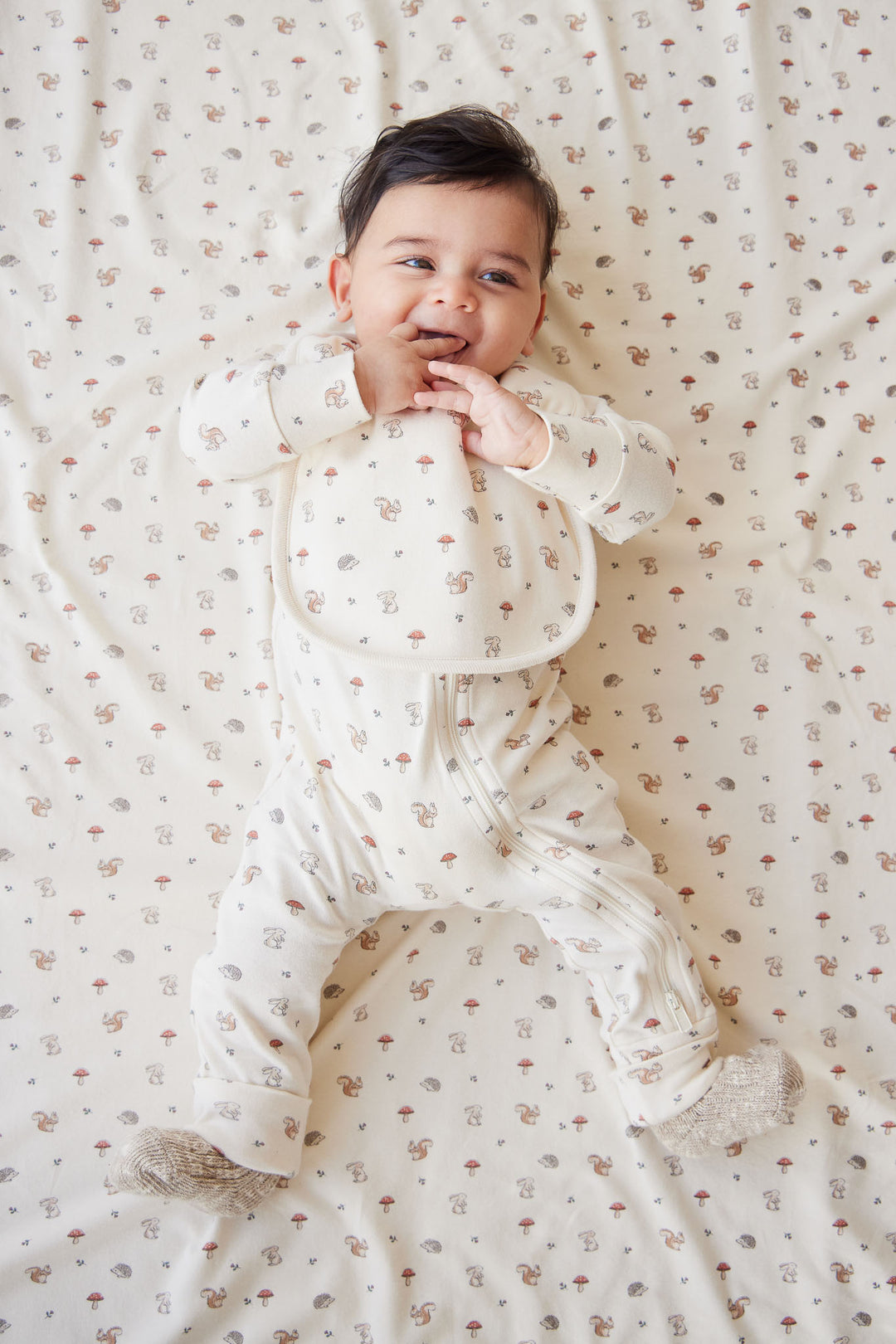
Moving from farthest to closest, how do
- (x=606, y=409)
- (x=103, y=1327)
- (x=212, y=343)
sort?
(x=212, y=343) → (x=606, y=409) → (x=103, y=1327)

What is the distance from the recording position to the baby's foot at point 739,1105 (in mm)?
1255

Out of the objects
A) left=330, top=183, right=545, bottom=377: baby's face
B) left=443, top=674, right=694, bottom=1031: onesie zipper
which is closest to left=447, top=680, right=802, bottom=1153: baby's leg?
left=443, top=674, right=694, bottom=1031: onesie zipper

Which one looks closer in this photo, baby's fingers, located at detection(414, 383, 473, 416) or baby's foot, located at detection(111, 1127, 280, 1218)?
baby's foot, located at detection(111, 1127, 280, 1218)

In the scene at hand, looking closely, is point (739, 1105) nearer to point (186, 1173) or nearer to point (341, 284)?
point (186, 1173)

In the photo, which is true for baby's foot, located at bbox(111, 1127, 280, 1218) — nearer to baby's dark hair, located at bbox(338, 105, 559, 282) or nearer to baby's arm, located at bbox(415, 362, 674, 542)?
baby's arm, located at bbox(415, 362, 674, 542)

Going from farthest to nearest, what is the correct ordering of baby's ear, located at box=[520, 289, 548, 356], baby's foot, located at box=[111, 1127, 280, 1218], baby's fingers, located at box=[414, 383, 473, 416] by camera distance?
baby's ear, located at box=[520, 289, 548, 356]
baby's fingers, located at box=[414, 383, 473, 416]
baby's foot, located at box=[111, 1127, 280, 1218]

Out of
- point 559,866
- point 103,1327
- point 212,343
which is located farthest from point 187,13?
point 103,1327

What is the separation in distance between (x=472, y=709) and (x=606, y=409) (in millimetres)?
520

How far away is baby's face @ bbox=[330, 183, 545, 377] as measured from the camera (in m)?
1.30

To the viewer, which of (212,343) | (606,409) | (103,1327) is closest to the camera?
(103,1327)

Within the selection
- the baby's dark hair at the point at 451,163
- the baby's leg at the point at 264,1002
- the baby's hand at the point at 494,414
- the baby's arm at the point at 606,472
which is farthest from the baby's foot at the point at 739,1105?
the baby's dark hair at the point at 451,163

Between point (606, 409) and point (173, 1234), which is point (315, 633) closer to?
point (606, 409)

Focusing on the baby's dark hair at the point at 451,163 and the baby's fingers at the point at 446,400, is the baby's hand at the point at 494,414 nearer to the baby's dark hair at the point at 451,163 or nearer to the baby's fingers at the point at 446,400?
the baby's fingers at the point at 446,400

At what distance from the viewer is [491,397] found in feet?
4.13
